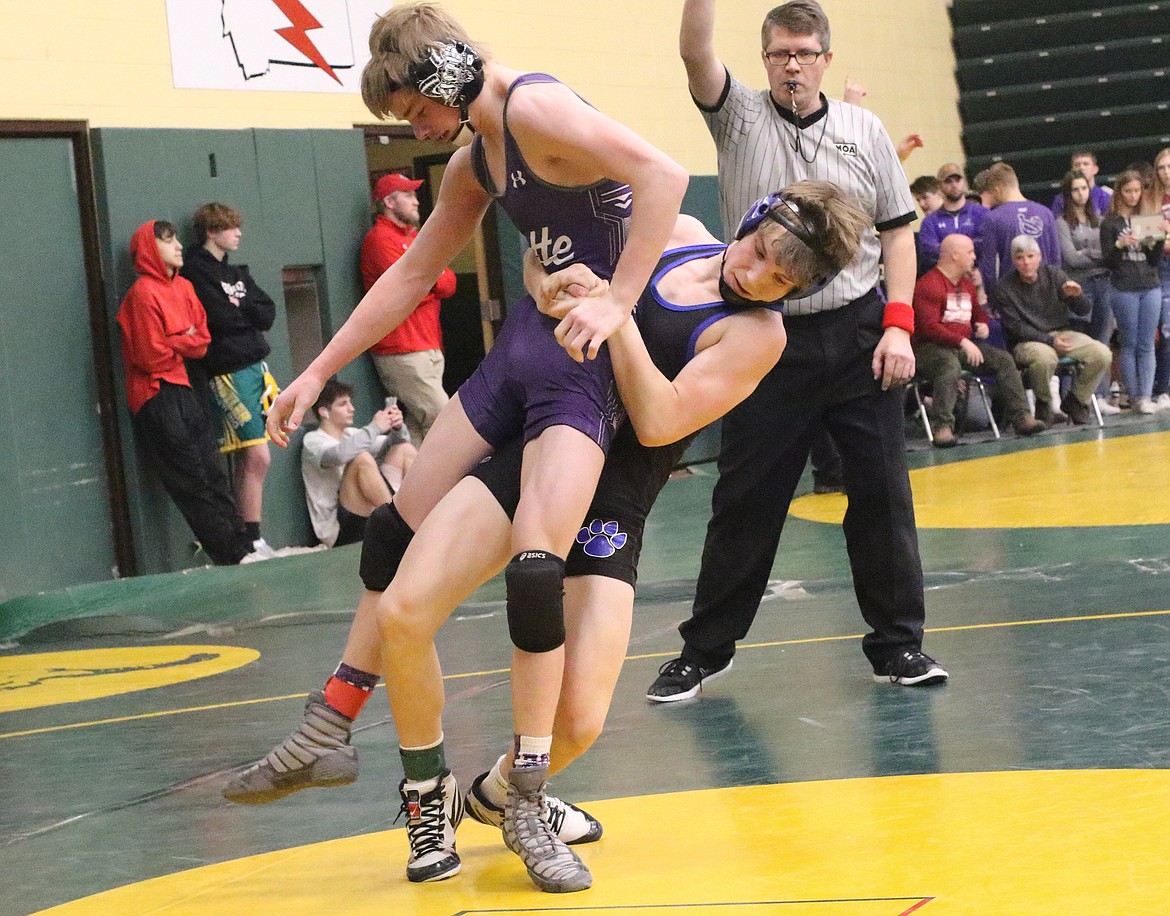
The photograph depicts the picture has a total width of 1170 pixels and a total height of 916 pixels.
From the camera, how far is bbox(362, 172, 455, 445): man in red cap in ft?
31.1

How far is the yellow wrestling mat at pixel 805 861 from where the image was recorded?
2.69m

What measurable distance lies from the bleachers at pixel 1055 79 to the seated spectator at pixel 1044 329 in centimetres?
435

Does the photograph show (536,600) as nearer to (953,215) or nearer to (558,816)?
(558,816)

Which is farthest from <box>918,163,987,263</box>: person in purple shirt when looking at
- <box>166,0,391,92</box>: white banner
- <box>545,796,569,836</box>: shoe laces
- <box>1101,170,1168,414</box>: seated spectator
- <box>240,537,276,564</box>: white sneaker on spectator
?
<box>545,796,569,836</box>: shoe laces

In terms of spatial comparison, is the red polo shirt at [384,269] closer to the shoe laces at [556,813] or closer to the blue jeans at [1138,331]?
the blue jeans at [1138,331]

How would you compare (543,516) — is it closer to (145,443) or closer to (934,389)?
(145,443)

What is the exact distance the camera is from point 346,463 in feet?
29.5

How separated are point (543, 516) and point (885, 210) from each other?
1.92m

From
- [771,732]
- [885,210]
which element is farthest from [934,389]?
[771,732]

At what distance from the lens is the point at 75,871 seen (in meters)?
3.35

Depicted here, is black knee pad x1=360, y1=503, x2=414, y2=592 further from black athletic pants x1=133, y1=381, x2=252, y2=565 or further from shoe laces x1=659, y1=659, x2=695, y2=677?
black athletic pants x1=133, y1=381, x2=252, y2=565

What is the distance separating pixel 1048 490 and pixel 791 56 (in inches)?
152

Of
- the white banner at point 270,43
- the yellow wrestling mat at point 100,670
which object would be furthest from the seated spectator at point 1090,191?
the yellow wrestling mat at point 100,670

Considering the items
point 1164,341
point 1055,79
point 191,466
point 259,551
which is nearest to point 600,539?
point 191,466
